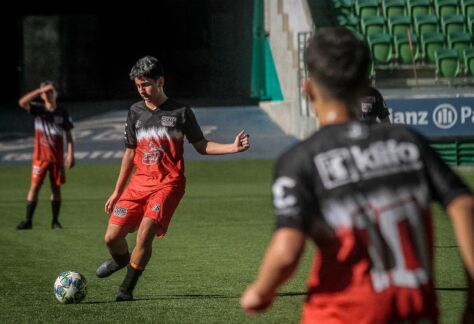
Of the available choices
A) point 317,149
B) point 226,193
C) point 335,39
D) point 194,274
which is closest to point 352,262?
point 317,149

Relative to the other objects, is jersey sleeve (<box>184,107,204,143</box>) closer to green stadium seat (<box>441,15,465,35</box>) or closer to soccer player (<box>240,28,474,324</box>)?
soccer player (<box>240,28,474,324</box>)

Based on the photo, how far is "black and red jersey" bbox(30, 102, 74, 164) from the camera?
1571 centimetres

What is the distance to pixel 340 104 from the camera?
Answer: 3596mm

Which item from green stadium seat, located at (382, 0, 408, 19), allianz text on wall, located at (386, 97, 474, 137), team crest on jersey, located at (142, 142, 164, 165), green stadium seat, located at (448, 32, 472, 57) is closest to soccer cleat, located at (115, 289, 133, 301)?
team crest on jersey, located at (142, 142, 164, 165)

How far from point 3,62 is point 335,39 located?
36.8m

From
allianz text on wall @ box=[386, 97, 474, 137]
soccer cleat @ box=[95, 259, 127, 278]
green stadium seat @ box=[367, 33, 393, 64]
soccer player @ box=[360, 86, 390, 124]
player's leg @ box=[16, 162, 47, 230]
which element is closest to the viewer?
soccer cleat @ box=[95, 259, 127, 278]

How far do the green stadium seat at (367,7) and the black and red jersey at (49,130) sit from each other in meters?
13.7

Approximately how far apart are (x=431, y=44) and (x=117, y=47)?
15.4 meters

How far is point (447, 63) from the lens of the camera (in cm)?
2597

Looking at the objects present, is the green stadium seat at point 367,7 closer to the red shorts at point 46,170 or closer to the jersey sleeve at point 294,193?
the red shorts at point 46,170

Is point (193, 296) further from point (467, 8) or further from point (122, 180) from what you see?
point (467, 8)

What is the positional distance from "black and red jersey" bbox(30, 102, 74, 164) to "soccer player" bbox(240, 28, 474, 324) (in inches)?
490

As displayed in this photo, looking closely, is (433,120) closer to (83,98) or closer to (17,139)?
(17,139)

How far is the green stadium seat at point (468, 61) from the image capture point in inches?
1009
